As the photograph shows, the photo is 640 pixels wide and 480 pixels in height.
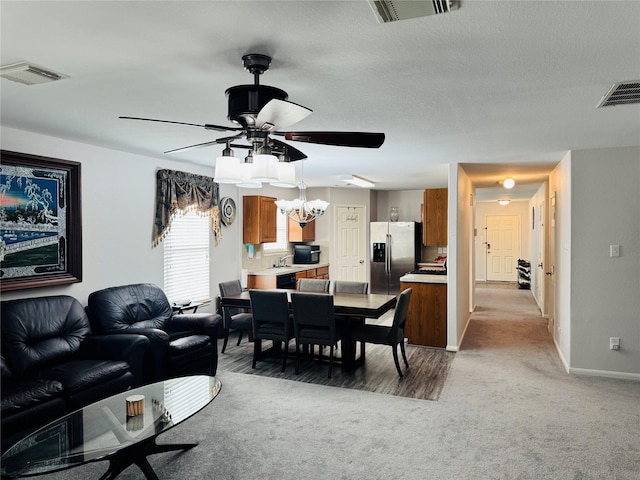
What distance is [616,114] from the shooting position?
10.6 ft

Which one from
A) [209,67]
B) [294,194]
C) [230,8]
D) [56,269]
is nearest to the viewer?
[230,8]

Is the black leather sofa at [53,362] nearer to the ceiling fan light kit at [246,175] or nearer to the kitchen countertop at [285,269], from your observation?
the ceiling fan light kit at [246,175]

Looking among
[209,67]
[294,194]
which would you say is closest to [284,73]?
[209,67]

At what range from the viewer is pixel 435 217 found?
6.86m

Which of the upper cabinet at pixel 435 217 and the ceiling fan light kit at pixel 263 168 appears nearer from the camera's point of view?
the ceiling fan light kit at pixel 263 168

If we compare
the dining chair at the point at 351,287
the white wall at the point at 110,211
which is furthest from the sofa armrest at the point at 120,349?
the dining chair at the point at 351,287

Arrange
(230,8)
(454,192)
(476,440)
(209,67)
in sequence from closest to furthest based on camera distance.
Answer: (230,8)
(209,67)
(476,440)
(454,192)

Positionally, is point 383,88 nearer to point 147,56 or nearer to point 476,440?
point 147,56

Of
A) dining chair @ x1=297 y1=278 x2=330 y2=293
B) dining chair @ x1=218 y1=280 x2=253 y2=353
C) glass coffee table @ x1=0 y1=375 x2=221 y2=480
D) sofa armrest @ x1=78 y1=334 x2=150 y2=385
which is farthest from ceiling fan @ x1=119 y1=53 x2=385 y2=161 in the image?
dining chair @ x1=297 y1=278 x2=330 y2=293

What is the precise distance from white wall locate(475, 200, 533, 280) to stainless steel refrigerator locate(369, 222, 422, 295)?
4545 millimetres

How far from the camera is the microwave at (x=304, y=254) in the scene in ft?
26.8

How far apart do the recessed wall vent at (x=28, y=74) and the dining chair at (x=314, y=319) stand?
267cm

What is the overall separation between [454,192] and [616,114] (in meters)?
2.27

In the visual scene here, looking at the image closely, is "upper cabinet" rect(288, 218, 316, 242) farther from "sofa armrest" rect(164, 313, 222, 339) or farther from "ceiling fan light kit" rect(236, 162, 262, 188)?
"ceiling fan light kit" rect(236, 162, 262, 188)
